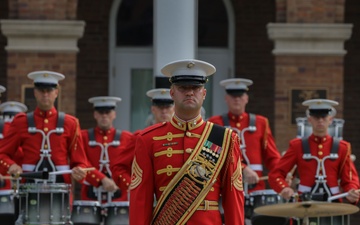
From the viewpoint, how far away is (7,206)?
16328 mm

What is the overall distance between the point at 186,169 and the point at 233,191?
348 mm

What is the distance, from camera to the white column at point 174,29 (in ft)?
42.2

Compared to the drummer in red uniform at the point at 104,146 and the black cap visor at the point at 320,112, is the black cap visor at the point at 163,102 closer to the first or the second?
the black cap visor at the point at 320,112

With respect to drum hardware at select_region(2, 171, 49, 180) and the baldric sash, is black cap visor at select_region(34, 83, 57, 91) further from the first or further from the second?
the baldric sash

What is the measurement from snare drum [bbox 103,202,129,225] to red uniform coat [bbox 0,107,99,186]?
1169mm

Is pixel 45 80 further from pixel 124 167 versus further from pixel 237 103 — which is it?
pixel 237 103

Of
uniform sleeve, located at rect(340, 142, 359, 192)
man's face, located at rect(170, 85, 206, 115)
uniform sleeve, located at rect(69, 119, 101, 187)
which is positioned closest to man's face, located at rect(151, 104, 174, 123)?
uniform sleeve, located at rect(69, 119, 101, 187)

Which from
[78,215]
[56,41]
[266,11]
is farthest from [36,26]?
[266,11]

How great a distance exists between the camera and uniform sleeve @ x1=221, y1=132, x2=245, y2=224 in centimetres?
888

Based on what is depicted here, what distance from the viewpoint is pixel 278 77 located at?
1784 cm

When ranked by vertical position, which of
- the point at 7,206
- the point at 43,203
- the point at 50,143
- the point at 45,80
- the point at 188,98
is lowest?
the point at 7,206

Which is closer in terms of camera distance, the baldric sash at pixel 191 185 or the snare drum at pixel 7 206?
the baldric sash at pixel 191 185

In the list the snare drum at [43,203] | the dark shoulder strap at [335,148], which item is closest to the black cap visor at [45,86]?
the snare drum at [43,203]

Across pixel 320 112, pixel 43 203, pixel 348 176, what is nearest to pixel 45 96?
pixel 43 203
